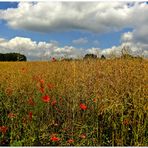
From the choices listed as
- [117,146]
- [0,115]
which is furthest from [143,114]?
[0,115]

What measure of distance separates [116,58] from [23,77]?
1821 mm

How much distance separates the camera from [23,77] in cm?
542

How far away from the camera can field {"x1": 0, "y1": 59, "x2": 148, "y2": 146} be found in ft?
11.3

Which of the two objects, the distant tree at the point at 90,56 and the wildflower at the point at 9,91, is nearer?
the wildflower at the point at 9,91

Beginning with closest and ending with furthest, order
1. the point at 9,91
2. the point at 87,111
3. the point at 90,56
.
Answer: the point at 87,111 < the point at 9,91 < the point at 90,56

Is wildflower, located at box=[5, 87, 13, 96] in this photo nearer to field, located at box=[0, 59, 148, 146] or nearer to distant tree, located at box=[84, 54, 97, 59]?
field, located at box=[0, 59, 148, 146]

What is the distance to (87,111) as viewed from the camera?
3848 millimetres

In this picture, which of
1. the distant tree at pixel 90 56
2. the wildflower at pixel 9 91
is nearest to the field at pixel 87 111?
the wildflower at pixel 9 91

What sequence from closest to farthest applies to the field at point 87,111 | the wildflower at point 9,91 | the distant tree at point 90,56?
the field at point 87,111
the wildflower at point 9,91
the distant tree at point 90,56

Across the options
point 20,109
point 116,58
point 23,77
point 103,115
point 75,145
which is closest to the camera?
point 75,145

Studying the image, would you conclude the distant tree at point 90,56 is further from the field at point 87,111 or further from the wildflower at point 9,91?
the wildflower at point 9,91

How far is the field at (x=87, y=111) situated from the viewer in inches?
135

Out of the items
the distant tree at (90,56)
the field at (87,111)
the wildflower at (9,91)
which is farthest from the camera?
the distant tree at (90,56)

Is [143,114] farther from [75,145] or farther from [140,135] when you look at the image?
[75,145]
